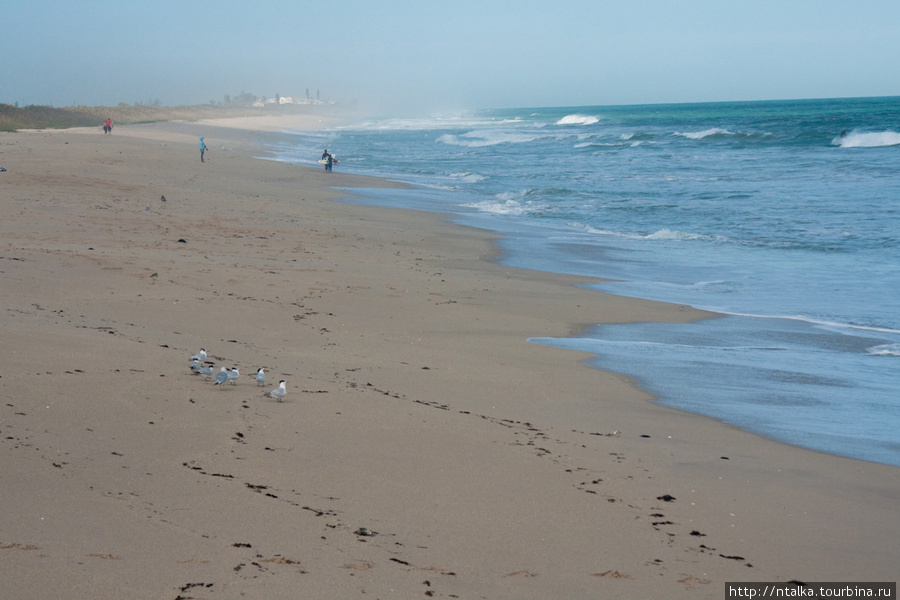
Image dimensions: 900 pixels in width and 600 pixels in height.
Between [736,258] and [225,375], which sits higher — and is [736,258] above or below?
below

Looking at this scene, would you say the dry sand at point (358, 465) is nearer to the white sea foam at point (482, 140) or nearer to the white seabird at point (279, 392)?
the white seabird at point (279, 392)

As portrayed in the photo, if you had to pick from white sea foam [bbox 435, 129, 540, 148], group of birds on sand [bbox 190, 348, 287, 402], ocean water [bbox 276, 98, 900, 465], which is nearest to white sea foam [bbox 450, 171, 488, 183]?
ocean water [bbox 276, 98, 900, 465]

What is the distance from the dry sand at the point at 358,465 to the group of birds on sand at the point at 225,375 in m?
0.07

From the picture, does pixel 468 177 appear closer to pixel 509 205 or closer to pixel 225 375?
pixel 509 205

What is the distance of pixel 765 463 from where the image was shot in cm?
477

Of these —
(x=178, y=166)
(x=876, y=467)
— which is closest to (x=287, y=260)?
(x=876, y=467)

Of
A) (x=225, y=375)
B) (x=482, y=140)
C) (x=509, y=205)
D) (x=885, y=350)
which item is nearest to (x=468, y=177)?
(x=509, y=205)

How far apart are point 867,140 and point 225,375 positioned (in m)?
38.7

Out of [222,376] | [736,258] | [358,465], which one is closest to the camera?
[358,465]

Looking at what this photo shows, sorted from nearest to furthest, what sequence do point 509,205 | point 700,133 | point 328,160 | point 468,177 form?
point 509,205 < point 328,160 < point 468,177 < point 700,133

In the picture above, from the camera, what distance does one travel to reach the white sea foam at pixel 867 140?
3614 centimetres

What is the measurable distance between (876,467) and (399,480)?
2958mm

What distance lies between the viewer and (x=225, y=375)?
496 cm

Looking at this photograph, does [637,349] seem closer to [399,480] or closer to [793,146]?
[399,480]
